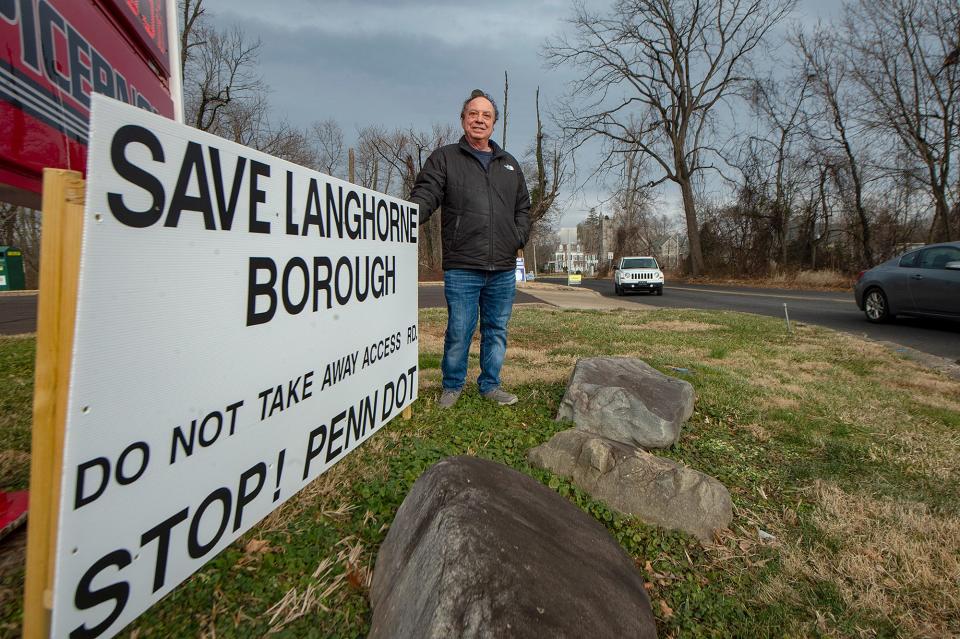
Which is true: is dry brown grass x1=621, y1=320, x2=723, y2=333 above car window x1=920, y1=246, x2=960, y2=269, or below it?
below

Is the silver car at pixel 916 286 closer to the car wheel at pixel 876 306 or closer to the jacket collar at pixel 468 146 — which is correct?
the car wheel at pixel 876 306

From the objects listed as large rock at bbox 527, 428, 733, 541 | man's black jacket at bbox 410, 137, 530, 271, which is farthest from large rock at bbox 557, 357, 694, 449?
man's black jacket at bbox 410, 137, 530, 271

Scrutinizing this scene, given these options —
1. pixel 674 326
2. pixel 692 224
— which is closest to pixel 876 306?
→ pixel 674 326

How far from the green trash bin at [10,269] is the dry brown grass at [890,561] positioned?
24.9 m

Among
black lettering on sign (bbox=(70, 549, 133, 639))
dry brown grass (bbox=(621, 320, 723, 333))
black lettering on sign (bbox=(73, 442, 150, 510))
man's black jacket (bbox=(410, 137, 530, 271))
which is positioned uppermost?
man's black jacket (bbox=(410, 137, 530, 271))

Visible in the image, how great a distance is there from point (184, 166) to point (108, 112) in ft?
0.69

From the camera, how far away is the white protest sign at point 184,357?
3.31 feet

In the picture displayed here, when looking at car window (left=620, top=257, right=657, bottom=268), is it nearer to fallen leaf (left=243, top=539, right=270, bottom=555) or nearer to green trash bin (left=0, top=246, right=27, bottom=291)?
fallen leaf (left=243, top=539, right=270, bottom=555)

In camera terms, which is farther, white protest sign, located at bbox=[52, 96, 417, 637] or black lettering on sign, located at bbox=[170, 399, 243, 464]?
black lettering on sign, located at bbox=[170, 399, 243, 464]

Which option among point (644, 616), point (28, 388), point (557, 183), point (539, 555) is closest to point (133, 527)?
point (539, 555)

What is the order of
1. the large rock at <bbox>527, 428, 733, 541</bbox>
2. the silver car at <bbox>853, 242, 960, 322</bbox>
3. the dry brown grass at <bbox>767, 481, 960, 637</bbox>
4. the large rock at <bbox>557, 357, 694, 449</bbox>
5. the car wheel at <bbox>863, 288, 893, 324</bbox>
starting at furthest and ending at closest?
1. the car wheel at <bbox>863, 288, 893, 324</bbox>
2. the silver car at <bbox>853, 242, 960, 322</bbox>
3. the large rock at <bbox>557, 357, 694, 449</bbox>
4. the large rock at <bbox>527, 428, 733, 541</bbox>
5. the dry brown grass at <bbox>767, 481, 960, 637</bbox>

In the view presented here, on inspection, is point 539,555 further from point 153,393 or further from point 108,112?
point 108,112

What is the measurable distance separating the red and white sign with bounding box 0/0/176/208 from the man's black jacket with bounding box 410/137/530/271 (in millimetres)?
1579

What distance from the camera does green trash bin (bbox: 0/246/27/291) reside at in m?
18.2
